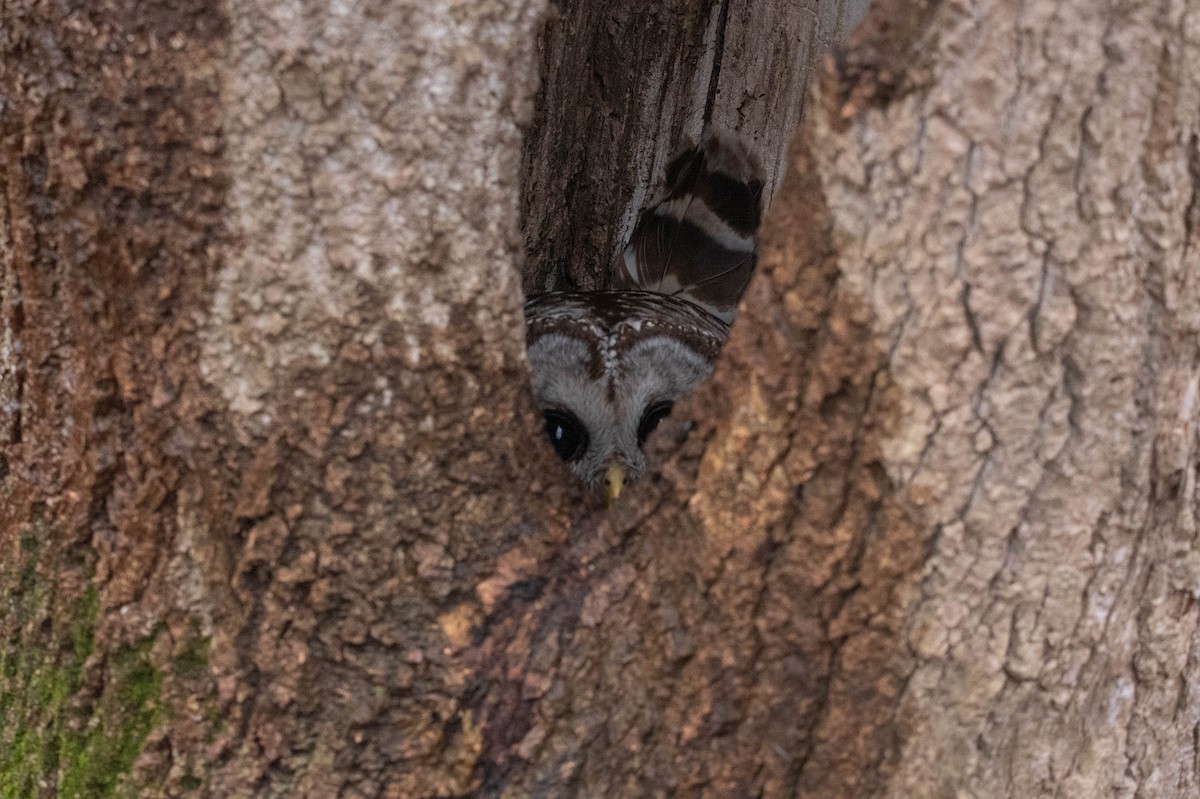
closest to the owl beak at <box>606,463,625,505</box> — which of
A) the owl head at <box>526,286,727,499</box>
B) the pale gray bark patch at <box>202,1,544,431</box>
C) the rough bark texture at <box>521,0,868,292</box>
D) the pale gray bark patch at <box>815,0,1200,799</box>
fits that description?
the owl head at <box>526,286,727,499</box>

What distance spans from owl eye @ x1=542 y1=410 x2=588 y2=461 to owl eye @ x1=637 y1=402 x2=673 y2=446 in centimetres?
13

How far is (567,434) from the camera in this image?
2785 millimetres

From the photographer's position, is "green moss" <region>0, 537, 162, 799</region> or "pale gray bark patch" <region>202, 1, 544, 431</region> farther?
"green moss" <region>0, 537, 162, 799</region>

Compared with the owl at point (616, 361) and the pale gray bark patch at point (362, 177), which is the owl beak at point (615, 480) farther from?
the pale gray bark patch at point (362, 177)

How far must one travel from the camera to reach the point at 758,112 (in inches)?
139

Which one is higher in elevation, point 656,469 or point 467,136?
point 467,136

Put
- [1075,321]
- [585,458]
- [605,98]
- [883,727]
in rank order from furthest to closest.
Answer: [605,98] < [585,458] < [883,727] < [1075,321]

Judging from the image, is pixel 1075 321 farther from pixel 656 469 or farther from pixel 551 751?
pixel 551 751

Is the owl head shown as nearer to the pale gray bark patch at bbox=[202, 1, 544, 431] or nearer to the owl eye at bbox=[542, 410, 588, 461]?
the owl eye at bbox=[542, 410, 588, 461]

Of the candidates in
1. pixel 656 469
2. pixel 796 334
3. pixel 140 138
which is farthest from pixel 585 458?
pixel 140 138

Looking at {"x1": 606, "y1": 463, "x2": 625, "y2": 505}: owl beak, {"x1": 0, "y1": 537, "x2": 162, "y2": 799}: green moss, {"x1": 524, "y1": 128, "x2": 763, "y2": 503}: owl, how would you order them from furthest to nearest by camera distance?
{"x1": 524, "y1": 128, "x2": 763, "y2": 503}: owl < {"x1": 606, "y1": 463, "x2": 625, "y2": 505}: owl beak < {"x1": 0, "y1": 537, "x2": 162, "y2": 799}: green moss

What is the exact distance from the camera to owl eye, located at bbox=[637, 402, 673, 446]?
9.10 ft

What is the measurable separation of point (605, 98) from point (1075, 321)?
2.16 metres

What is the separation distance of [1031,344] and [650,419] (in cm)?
134
